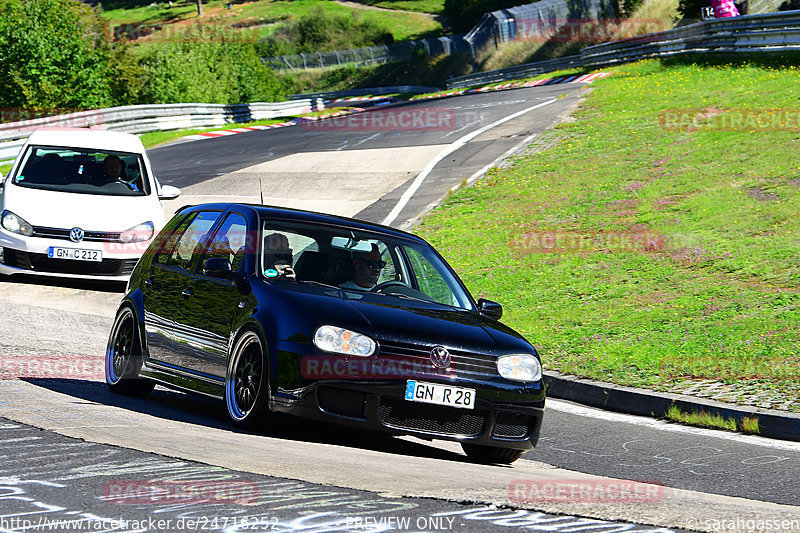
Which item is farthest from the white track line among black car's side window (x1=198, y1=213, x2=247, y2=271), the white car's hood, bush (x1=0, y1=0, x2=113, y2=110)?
bush (x1=0, y1=0, x2=113, y2=110)

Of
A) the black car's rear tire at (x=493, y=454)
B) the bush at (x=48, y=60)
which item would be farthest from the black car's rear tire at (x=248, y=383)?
the bush at (x=48, y=60)

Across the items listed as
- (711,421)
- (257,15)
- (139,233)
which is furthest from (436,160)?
(257,15)

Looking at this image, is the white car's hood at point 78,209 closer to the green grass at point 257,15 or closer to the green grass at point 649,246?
the green grass at point 649,246

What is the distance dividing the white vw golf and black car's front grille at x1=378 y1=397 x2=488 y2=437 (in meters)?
A: 7.73

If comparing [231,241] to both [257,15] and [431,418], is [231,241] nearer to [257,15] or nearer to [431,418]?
Answer: [431,418]

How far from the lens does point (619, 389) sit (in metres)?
9.60

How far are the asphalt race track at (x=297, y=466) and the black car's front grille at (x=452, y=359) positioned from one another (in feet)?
1.84

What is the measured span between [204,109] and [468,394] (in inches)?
1451

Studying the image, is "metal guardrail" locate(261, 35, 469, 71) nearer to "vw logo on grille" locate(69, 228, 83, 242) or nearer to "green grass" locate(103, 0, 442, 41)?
"green grass" locate(103, 0, 442, 41)

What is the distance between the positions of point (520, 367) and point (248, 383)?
1.75m

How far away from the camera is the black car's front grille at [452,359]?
650 cm

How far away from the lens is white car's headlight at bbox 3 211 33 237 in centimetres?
1312

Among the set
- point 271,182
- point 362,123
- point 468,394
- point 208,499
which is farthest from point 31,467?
point 362,123

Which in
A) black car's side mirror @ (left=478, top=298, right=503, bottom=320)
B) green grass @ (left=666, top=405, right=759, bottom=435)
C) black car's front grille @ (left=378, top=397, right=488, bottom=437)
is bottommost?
green grass @ (left=666, top=405, right=759, bottom=435)
